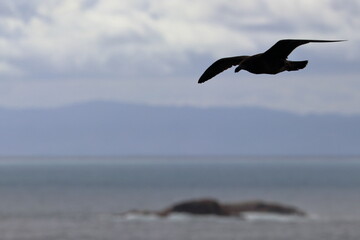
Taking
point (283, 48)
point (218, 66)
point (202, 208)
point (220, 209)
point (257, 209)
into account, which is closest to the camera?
point (283, 48)

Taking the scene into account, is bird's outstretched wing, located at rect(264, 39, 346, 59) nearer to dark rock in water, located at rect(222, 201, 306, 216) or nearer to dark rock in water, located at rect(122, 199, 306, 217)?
dark rock in water, located at rect(122, 199, 306, 217)

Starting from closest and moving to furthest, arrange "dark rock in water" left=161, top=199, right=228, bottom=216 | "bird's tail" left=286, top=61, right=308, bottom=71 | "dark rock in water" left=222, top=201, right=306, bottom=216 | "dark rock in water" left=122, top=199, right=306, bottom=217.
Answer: "bird's tail" left=286, top=61, right=308, bottom=71 → "dark rock in water" left=161, top=199, right=228, bottom=216 → "dark rock in water" left=122, top=199, right=306, bottom=217 → "dark rock in water" left=222, top=201, right=306, bottom=216

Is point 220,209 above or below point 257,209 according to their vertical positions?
above

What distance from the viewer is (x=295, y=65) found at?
1069cm

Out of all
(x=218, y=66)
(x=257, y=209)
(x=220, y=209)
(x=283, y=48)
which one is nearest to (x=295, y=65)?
(x=283, y=48)

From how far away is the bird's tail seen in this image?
10.5m

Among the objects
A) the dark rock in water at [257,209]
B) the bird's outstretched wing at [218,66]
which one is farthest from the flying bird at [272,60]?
the dark rock in water at [257,209]

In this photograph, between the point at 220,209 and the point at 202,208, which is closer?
the point at 202,208

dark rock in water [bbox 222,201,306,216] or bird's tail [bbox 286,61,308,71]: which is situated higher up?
bird's tail [bbox 286,61,308,71]

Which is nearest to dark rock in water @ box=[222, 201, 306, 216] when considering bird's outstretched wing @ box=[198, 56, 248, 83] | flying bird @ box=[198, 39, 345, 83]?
bird's outstretched wing @ box=[198, 56, 248, 83]

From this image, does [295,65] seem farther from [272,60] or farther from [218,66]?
[218,66]

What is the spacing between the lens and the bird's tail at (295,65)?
1046cm

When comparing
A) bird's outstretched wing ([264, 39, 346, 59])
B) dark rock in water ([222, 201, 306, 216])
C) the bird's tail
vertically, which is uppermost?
bird's outstretched wing ([264, 39, 346, 59])

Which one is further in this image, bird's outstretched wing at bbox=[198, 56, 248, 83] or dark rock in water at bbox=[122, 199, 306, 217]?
dark rock in water at bbox=[122, 199, 306, 217]
